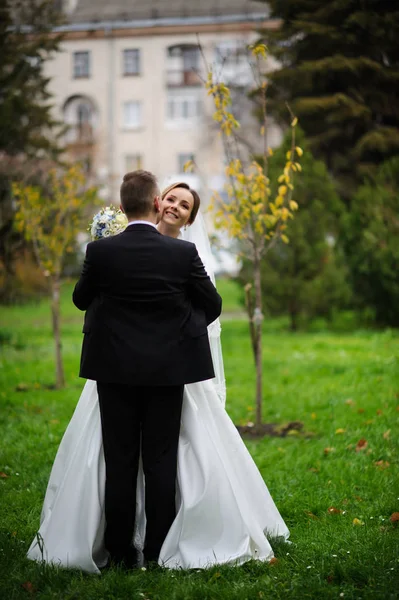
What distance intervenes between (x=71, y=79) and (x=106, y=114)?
7.81 ft

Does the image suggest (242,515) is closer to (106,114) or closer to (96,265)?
(96,265)

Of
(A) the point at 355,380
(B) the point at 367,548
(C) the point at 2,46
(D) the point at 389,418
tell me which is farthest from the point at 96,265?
(C) the point at 2,46

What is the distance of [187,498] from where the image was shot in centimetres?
386

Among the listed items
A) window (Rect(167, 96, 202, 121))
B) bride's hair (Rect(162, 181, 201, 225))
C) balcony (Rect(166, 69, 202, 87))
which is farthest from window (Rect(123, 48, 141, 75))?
bride's hair (Rect(162, 181, 201, 225))

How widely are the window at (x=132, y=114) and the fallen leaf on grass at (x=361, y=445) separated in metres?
32.0

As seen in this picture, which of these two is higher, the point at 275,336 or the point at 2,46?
the point at 2,46

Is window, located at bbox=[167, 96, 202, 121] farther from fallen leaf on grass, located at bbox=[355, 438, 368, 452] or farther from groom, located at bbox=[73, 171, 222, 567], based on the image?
groom, located at bbox=[73, 171, 222, 567]

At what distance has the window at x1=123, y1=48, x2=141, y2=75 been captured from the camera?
35375 mm

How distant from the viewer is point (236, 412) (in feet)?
26.4

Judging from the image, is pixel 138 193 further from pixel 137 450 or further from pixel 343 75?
pixel 343 75

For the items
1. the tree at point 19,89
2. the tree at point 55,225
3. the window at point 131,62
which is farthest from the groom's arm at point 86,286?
the window at point 131,62

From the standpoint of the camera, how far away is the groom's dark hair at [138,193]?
12.1ft

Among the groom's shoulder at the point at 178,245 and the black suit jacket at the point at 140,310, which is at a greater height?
the groom's shoulder at the point at 178,245

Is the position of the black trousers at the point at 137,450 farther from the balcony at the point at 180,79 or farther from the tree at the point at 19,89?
the balcony at the point at 180,79
